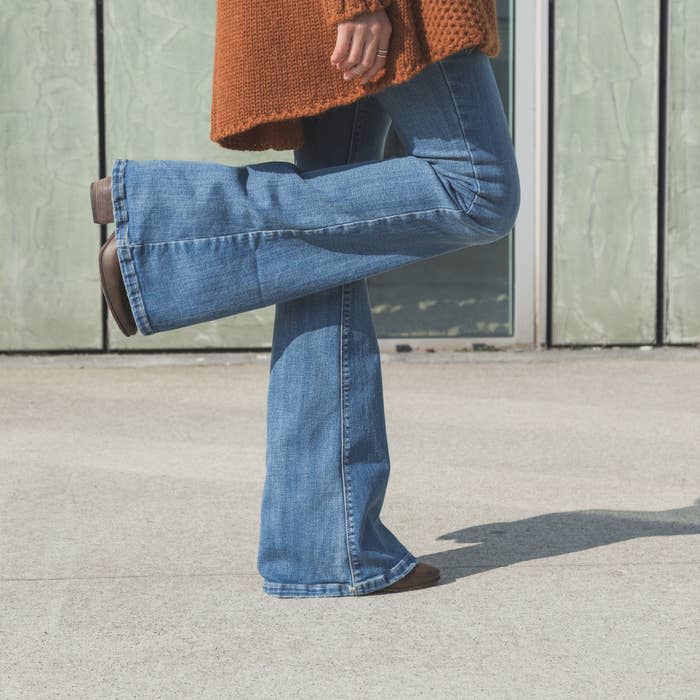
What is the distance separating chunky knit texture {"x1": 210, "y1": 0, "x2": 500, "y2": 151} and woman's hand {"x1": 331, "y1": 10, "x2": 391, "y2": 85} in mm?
17

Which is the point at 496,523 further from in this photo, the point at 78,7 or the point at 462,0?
the point at 78,7

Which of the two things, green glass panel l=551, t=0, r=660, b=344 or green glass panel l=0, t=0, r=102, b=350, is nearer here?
green glass panel l=0, t=0, r=102, b=350

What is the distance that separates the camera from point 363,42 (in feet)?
7.09

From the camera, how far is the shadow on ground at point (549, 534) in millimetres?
2639

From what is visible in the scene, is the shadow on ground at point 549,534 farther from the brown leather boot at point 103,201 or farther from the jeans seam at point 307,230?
the brown leather boot at point 103,201

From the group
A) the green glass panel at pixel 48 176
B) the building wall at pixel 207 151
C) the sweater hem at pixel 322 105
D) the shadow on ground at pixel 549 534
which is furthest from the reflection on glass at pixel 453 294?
the sweater hem at pixel 322 105

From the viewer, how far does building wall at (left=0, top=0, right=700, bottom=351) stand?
5805 mm

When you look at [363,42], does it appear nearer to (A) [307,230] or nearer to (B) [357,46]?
(B) [357,46]

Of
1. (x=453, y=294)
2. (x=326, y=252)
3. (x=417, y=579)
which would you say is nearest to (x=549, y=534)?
(x=417, y=579)

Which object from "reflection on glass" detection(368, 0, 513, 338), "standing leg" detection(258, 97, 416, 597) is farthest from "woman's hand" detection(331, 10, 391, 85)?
"reflection on glass" detection(368, 0, 513, 338)

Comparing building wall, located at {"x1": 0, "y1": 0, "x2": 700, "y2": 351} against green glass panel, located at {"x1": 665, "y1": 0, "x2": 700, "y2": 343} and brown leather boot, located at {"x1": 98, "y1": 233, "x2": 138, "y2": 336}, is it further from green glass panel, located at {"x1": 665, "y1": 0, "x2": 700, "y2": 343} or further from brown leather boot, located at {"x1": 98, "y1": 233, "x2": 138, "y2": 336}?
brown leather boot, located at {"x1": 98, "y1": 233, "x2": 138, "y2": 336}

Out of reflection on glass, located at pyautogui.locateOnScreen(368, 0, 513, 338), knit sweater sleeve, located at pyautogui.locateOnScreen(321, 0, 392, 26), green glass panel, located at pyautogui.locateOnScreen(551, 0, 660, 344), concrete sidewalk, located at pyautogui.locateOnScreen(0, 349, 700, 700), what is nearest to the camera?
concrete sidewalk, located at pyautogui.locateOnScreen(0, 349, 700, 700)

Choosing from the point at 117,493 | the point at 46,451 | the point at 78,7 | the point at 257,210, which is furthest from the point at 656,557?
the point at 78,7

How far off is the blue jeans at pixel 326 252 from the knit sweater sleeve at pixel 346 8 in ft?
0.51
